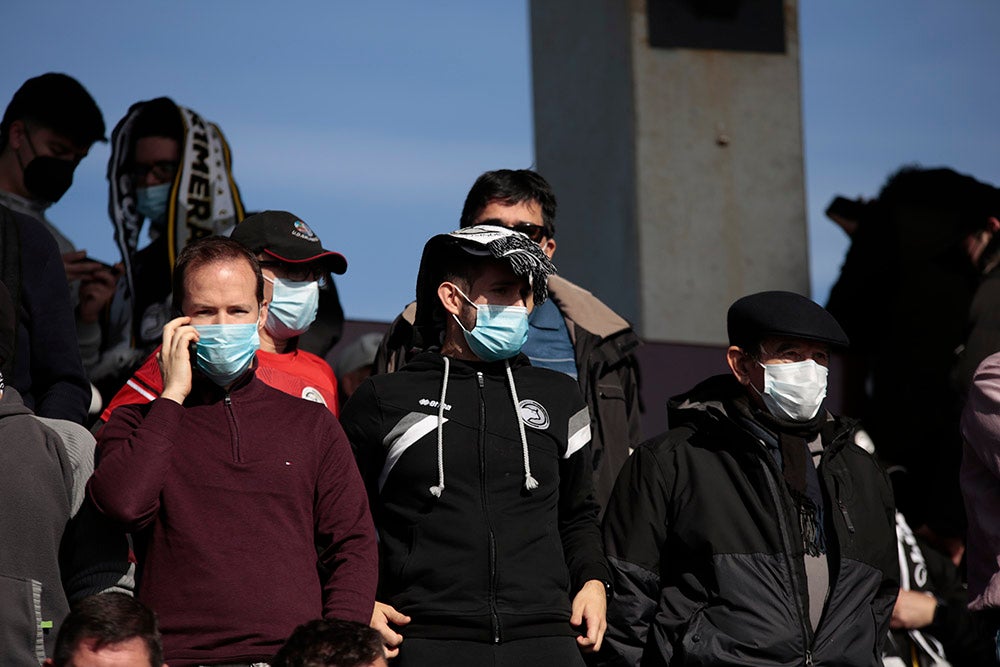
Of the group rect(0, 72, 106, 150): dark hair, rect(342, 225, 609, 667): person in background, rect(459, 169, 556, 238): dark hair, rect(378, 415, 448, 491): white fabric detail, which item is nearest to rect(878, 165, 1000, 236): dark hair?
rect(459, 169, 556, 238): dark hair

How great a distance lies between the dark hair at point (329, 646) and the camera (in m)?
3.24

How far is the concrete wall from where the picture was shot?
29.3 ft

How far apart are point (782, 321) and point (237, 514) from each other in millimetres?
1769

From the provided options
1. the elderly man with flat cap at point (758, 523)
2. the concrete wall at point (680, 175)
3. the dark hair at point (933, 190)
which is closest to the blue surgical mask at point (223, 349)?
the elderly man with flat cap at point (758, 523)

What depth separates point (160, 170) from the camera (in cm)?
595

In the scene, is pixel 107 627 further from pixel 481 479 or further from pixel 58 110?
pixel 58 110

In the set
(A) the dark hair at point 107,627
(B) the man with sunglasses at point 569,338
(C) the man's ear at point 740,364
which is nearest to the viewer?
(A) the dark hair at point 107,627

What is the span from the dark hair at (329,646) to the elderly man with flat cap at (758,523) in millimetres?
1078

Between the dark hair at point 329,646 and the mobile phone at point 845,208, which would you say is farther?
the mobile phone at point 845,208

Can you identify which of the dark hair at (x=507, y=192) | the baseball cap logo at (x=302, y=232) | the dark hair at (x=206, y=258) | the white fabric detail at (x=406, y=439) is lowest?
the white fabric detail at (x=406, y=439)

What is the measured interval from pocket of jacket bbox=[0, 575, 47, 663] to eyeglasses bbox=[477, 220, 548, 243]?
2.09 metres

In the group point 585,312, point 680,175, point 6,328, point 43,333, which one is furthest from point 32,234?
point 680,175

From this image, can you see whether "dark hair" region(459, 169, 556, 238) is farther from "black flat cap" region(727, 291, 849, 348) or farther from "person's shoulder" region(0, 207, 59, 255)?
"person's shoulder" region(0, 207, 59, 255)

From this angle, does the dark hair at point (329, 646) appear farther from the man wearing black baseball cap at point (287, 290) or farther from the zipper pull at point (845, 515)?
the zipper pull at point (845, 515)
